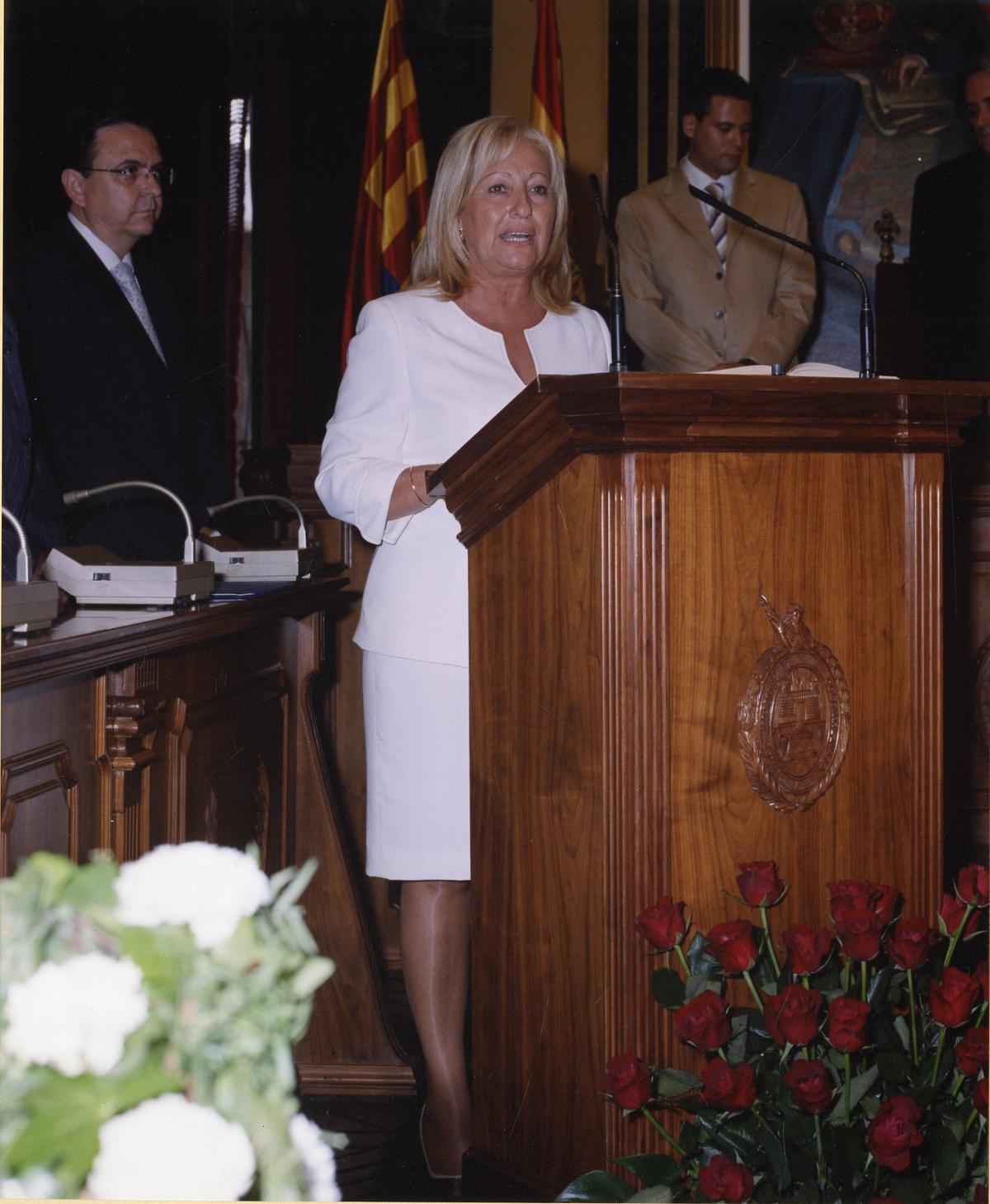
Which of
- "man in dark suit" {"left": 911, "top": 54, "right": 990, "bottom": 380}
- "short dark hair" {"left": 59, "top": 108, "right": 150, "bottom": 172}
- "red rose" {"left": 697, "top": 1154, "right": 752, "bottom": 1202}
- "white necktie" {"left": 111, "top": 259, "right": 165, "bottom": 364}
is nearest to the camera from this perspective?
"red rose" {"left": 697, "top": 1154, "right": 752, "bottom": 1202}

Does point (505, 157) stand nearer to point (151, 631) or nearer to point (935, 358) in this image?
point (151, 631)

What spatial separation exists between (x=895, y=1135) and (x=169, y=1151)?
0.90 meters

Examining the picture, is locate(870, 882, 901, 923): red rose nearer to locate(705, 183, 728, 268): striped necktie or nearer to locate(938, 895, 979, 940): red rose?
locate(938, 895, 979, 940): red rose

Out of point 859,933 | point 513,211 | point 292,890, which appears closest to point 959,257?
point 513,211

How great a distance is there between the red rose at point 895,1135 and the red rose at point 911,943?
0.15m

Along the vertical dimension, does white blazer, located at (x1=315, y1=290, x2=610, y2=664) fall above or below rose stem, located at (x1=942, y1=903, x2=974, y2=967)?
above

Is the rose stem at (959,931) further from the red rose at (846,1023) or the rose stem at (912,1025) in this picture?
Answer: the red rose at (846,1023)

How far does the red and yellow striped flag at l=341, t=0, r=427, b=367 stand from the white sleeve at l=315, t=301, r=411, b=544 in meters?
1.88

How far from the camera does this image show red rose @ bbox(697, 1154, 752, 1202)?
1.26m

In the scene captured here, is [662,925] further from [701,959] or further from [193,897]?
[193,897]

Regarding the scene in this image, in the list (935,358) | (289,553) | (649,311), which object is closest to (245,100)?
(649,311)

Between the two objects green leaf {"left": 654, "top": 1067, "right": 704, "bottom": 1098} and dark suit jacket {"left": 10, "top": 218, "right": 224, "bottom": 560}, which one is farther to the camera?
dark suit jacket {"left": 10, "top": 218, "right": 224, "bottom": 560}

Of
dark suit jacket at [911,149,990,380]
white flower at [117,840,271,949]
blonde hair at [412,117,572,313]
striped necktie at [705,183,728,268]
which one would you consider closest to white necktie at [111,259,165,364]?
blonde hair at [412,117,572,313]

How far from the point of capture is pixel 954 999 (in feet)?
4.52
